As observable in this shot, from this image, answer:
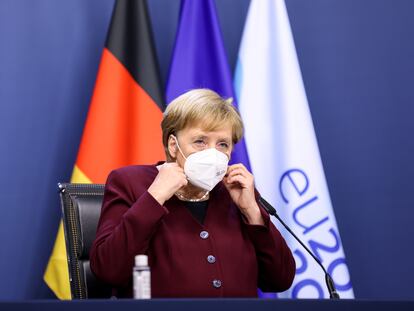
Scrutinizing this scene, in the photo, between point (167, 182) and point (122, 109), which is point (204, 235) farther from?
point (122, 109)

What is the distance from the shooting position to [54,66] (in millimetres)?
3297

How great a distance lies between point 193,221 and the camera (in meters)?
2.13

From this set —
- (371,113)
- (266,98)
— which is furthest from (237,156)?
(371,113)

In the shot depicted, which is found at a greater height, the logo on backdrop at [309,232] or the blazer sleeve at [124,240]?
the blazer sleeve at [124,240]

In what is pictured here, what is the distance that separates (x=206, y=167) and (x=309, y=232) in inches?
45.5

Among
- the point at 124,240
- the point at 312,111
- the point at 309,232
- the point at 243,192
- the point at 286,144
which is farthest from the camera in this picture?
the point at 312,111

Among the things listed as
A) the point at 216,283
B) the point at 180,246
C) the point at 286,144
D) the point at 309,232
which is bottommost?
the point at 309,232

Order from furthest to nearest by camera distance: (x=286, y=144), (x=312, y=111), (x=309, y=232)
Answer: (x=312, y=111)
(x=286, y=144)
(x=309, y=232)

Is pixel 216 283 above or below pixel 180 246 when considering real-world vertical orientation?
below

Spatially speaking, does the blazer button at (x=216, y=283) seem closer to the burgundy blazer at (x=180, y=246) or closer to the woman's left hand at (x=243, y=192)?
the burgundy blazer at (x=180, y=246)

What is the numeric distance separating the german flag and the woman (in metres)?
0.84

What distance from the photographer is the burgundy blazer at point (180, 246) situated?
6.46 ft

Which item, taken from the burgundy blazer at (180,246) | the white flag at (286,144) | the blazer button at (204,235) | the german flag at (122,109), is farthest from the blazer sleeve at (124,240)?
the white flag at (286,144)

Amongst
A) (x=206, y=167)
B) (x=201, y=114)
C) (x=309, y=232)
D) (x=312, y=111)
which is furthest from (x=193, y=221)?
(x=312, y=111)
